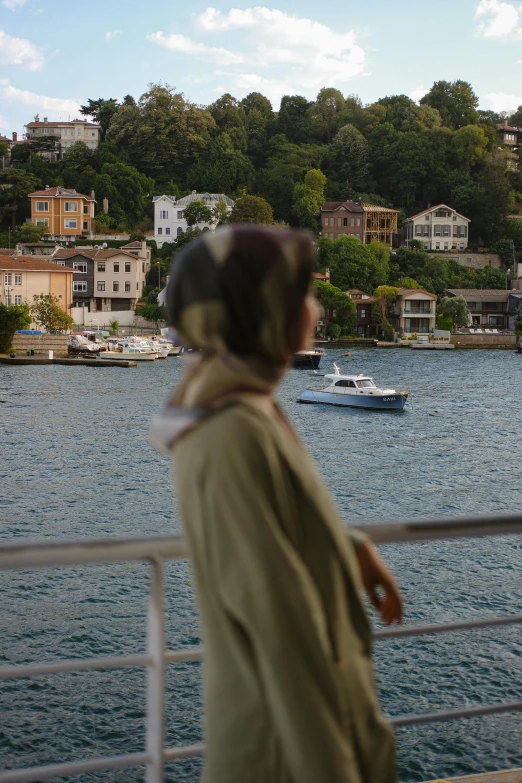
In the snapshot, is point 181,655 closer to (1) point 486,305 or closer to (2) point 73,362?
(2) point 73,362

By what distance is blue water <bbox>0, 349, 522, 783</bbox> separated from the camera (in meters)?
6.79

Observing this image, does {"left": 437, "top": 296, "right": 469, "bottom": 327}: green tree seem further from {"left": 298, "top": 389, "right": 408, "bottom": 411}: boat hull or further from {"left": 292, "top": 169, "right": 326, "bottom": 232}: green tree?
{"left": 298, "top": 389, "right": 408, "bottom": 411}: boat hull

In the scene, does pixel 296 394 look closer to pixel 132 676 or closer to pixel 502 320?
pixel 132 676

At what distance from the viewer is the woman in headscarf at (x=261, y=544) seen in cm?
90

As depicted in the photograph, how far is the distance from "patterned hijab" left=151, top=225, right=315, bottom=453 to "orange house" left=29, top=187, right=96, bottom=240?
190ft

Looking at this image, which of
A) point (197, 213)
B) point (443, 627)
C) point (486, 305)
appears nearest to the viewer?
point (443, 627)

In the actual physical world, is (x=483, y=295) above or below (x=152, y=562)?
above

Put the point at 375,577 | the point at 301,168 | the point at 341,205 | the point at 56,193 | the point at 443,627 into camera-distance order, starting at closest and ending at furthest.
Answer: the point at 375,577 < the point at 443,627 < the point at 56,193 < the point at 341,205 < the point at 301,168

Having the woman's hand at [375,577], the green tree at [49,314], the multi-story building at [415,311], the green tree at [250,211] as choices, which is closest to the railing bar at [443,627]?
the woman's hand at [375,577]

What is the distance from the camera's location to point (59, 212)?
56750 millimetres

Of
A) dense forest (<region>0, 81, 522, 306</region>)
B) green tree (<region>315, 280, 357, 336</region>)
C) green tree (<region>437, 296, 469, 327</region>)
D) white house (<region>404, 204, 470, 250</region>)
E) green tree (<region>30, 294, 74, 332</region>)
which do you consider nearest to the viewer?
green tree (<region>30, 294, 74, 332</region>)

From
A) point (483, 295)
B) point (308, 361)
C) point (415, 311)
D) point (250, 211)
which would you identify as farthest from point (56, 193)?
point (483, 295)

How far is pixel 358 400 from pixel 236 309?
87.1ft

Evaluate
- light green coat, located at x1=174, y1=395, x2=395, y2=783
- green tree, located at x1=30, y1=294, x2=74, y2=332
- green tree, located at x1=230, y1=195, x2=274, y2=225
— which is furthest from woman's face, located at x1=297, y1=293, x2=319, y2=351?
green tree, located at x1=230, y1=195, x2=274, y2=225
